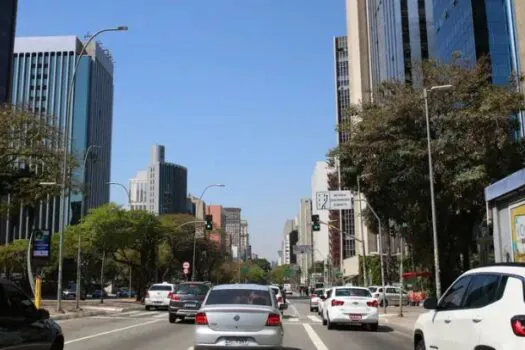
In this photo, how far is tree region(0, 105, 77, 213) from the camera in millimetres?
31672

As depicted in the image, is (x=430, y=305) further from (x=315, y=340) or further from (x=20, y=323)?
(x=315, y=340)

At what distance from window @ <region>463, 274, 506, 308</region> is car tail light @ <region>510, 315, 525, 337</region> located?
1.64ft

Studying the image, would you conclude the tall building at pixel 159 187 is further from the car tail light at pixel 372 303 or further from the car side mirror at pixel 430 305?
the car side mirror at pixel 430 305

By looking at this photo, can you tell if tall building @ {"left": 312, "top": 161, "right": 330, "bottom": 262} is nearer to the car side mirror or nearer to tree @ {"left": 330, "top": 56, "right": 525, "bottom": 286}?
tree @ {"left": 330, "top": 56, "right": 525, "bottom": 286}

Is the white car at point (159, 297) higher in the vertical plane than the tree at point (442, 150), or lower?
lower

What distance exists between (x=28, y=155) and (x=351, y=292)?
18995mm

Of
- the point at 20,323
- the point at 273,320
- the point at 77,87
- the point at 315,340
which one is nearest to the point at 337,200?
the point at 315,340

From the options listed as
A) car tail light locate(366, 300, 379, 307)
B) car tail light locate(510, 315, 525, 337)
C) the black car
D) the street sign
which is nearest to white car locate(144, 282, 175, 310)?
the street sign

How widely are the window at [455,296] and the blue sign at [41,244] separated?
28.1 metres

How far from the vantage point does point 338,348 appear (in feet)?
51.6

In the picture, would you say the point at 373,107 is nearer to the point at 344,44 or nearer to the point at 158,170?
the point at 158,170

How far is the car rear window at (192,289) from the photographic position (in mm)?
25188

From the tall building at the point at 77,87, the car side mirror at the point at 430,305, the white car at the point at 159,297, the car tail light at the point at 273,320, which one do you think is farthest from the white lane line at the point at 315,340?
Result: the tall building at the point at 77,87

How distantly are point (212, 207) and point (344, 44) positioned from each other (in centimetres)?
5821
